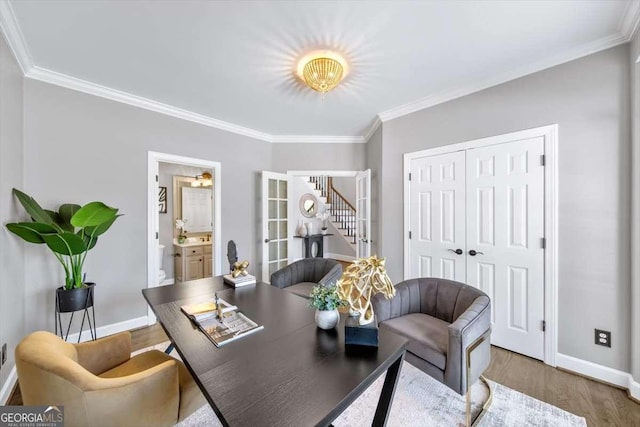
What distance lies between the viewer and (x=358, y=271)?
1.33 meters

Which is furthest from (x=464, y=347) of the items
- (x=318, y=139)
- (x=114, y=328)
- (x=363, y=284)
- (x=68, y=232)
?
(x=318, y=139)

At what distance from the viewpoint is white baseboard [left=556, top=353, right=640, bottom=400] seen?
1849 millimetres

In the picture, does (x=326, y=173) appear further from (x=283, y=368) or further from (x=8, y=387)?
(x=8, y=387)

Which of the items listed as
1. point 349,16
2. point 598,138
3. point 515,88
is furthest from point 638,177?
point 349,16

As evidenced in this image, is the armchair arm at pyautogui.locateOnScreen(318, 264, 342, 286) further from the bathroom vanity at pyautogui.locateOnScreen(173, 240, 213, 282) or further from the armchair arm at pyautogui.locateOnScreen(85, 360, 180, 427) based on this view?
the bathroom vanity at pyautogui.locateOnScreen(173, 240, 213, 282)

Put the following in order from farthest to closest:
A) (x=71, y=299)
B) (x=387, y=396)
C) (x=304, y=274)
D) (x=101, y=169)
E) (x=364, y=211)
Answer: (x=364, y=211)
(x=304, y=274)
(x=101, y=169)
(x=71, y=299)
(x=387, y=396)

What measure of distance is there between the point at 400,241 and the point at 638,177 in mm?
2018

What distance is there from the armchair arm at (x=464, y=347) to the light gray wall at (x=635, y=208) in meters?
1.20

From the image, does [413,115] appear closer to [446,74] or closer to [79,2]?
[446,74]

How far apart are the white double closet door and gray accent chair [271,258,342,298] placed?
44.5 inches

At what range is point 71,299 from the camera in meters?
2.19

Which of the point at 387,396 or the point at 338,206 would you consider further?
the point at 338,206

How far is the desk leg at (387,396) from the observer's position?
1192 mm

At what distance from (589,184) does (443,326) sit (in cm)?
167
